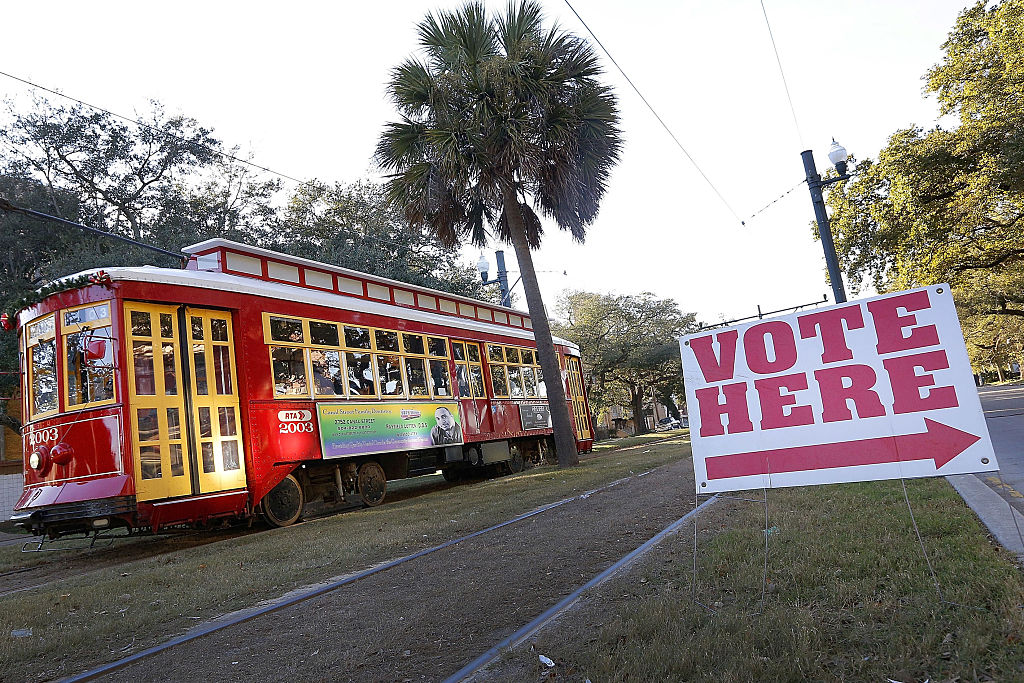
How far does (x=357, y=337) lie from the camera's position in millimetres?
11742

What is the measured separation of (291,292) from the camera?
10656 mm

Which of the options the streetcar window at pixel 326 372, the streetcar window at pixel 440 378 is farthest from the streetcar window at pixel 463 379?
the streetcar window at pixel 326 372

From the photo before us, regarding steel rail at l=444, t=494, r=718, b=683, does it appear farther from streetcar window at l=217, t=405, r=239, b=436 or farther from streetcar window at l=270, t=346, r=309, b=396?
streetcar window at l=270, t=346, r=309, b=396

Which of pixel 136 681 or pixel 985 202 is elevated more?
pixel 985 202

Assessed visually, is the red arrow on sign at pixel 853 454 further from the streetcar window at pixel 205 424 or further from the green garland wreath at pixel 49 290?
the green garland wreath at pixel 49 290

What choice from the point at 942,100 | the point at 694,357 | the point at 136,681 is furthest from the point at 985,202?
the point at 136,681

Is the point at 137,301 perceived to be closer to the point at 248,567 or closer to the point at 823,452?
the point at 248,567

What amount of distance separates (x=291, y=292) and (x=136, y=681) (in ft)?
24.3

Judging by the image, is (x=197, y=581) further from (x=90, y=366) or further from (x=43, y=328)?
(x=43, y=328)

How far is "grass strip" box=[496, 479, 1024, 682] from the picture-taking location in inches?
115

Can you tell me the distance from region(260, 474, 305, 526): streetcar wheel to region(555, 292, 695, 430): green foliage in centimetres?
3403

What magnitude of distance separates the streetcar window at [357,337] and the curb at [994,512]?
8419 mm

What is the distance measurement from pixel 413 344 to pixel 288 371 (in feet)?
10.5

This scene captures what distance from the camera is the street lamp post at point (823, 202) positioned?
12.2 metres
